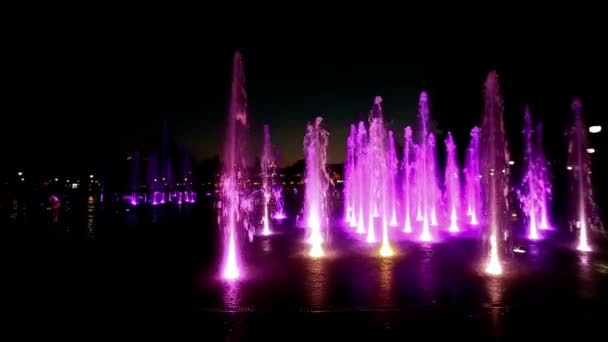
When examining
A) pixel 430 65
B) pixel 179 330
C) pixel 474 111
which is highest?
pixel 430 65

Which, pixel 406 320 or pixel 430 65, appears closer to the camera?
pixel 406 320

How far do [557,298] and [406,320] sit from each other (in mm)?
2911

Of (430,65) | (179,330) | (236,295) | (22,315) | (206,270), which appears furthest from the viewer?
(430,65)

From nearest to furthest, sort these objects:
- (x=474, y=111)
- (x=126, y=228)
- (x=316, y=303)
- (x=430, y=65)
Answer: (x=316, y=303)
(x=126, y=228)
(x=474, y=111)
(x=430, y=65)

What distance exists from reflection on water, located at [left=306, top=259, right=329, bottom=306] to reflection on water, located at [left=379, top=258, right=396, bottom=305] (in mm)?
987

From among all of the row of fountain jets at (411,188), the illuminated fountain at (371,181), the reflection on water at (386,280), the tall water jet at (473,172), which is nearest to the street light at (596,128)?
the row of fountain jets at (411,188)

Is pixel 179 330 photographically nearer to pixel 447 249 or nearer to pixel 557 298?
pixel 557 298

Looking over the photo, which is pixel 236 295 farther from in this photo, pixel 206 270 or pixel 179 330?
pixel 206 270

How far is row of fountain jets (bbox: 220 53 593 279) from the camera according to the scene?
12.4 metres

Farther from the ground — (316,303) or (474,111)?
(474,111)

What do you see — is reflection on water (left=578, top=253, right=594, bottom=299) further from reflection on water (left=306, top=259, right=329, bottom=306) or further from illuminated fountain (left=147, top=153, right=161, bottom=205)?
illuminated fountain (left=147, top=153, right=161, bottom=205)

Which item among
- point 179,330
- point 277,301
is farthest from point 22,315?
point 277,301

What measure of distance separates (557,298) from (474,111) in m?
33.3

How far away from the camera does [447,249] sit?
41.8 feet
